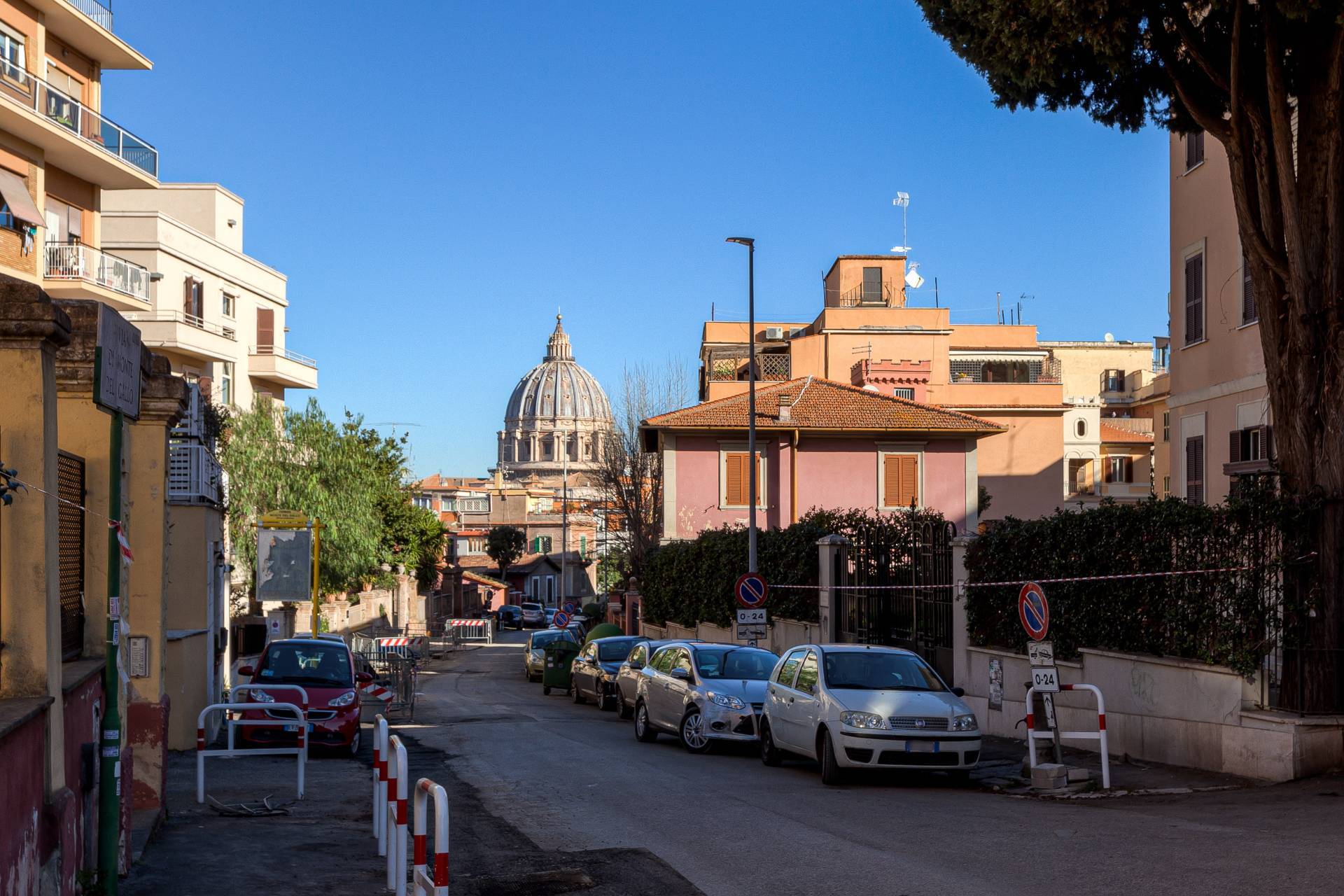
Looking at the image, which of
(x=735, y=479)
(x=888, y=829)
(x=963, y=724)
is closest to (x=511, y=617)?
(x=735, y=479)

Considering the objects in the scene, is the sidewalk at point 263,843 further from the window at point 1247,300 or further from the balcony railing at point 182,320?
the balcony railing at point 182,320

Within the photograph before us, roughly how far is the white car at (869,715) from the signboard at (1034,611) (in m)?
1.27

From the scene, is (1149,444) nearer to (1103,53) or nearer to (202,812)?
(1103,53)

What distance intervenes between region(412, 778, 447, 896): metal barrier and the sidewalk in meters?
2.02

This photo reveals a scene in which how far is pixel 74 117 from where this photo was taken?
30.4 m

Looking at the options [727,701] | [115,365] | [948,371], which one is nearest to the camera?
[115,365]

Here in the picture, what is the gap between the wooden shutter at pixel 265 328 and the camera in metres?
48.9

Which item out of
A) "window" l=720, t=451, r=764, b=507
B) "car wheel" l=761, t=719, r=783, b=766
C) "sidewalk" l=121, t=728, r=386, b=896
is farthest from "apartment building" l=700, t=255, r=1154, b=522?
"sidewalk" l=121, t=728, r=386, b=896

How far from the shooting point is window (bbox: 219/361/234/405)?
1809 inches

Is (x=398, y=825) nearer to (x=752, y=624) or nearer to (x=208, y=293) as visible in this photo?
(x=752, y=624)

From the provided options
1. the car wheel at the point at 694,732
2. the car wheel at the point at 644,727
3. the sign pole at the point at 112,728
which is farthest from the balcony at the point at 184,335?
the sign pole at the point at 112,728

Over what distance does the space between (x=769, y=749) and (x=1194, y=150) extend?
43.4 ft

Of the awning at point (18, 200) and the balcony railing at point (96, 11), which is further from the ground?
the balcony railing at point (96, 11)

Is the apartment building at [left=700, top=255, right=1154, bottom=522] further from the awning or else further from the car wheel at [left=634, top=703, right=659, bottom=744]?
the car wheel at [left=634, top=703, right=659, bottom=744]
